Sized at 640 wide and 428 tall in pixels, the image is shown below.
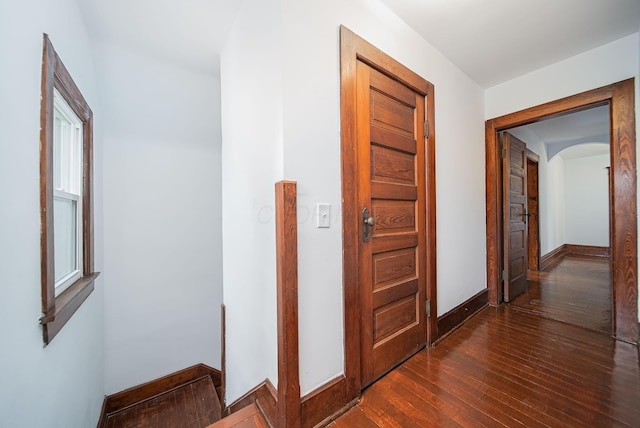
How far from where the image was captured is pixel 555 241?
555 cm

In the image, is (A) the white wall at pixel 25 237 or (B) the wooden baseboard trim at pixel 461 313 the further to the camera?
(B) the wooden baseboard trim at pixel 461 313

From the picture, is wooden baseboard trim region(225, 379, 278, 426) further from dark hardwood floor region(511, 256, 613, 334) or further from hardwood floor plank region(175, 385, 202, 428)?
dark hardwood floor region(511, 256, 613, 334)

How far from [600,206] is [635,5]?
6.41 meters

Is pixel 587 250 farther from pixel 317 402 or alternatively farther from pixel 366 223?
pixel 317 402

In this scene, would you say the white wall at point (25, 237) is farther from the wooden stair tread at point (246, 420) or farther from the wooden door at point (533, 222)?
the wooden door at point (533, 222)

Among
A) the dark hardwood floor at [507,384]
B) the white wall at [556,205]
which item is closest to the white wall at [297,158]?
the dark hardwood floor at [507,384]

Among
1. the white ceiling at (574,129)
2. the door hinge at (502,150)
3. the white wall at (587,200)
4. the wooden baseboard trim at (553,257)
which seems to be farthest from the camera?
the white wall at (587,200)

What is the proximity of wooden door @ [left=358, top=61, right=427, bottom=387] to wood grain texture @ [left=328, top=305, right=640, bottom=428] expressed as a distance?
166mm

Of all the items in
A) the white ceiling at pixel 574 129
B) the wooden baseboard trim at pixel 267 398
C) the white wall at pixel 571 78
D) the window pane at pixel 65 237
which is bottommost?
the wooden baseboard trim at pixel 267 398

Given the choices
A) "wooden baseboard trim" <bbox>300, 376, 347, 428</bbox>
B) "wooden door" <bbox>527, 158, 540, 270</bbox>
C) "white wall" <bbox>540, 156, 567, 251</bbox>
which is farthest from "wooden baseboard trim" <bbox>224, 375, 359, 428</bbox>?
"white wall" <bbox>540, 156, 567, 251</bbox>

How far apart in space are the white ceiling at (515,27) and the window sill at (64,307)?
2.59 metres

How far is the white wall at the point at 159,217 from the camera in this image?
7.50 feet

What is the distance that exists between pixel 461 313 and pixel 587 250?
6387 millimetres

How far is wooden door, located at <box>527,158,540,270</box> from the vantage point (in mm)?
4320
